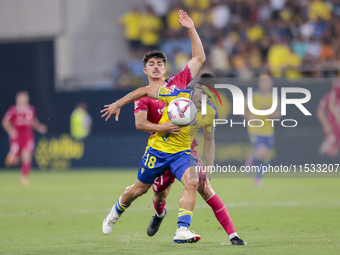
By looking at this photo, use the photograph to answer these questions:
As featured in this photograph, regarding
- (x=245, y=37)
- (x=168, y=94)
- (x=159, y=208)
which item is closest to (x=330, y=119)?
(x=245, y=37)

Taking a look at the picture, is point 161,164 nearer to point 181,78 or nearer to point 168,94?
point 168,94

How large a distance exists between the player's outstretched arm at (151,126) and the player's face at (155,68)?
0.44 meters

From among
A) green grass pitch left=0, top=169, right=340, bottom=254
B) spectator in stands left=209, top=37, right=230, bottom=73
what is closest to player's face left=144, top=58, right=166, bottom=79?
green grass pitch left=0, top=169, right=340, bottom=254

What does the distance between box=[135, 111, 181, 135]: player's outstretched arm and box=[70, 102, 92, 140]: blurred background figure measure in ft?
43.0

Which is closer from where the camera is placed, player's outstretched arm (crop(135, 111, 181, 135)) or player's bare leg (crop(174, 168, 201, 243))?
player's bare leg (crop(174, 168, 201, 243))

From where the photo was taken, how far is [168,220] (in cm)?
820

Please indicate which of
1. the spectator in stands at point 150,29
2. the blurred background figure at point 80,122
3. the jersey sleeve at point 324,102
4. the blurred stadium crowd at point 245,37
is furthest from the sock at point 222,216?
the spectator in stands at point 150,29

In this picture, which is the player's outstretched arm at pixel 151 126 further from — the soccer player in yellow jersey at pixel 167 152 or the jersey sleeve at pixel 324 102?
the jersey sleeve at pixel 324 102

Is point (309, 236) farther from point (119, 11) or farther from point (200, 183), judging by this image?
point (119, 11)

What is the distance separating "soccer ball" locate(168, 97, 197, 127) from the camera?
5.65 metres

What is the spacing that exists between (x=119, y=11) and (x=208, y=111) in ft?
54.5

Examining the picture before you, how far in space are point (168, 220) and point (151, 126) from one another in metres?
2.79

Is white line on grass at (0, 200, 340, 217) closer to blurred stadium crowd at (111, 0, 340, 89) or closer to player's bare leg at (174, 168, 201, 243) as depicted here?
player's bare leg at (174, 168, 201, 243)

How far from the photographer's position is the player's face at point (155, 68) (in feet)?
19.9
